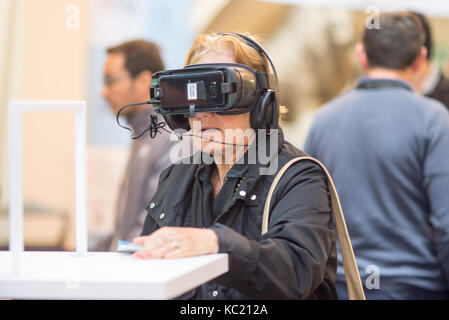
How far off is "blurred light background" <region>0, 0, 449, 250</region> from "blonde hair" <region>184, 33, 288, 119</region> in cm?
247

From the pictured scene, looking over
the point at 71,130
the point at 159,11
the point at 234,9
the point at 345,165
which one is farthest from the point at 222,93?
the point at 71,130

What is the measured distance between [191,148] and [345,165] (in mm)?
807

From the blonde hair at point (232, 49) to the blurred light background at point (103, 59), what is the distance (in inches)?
97.3

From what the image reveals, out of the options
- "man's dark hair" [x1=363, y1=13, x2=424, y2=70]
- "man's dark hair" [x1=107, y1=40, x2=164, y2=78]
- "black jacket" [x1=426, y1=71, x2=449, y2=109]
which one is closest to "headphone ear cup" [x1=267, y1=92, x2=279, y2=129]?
"man's dark hair" [x1=363, y1=13, x2=424, y2=70]

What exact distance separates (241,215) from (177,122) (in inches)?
12.4

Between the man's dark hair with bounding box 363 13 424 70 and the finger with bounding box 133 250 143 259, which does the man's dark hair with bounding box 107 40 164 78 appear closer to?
the man's dark hair with bounding box 363 13 424 70

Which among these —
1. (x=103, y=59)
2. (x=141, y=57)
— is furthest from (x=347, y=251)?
(x=103, y=59)

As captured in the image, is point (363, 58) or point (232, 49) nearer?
point (232, 49)

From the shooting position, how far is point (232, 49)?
5.34ft

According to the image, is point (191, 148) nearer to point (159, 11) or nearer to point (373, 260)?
point (373, 260)

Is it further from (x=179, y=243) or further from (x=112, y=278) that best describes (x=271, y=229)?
(x=112, y=278)

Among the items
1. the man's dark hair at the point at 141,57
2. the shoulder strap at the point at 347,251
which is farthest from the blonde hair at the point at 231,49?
the man's dark hair at the point at 141,57

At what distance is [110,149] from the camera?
16.0ft

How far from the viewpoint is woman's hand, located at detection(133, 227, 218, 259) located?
1.23 meters
